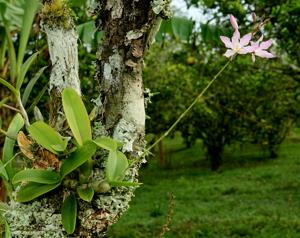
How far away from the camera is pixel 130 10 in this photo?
1.32 metres

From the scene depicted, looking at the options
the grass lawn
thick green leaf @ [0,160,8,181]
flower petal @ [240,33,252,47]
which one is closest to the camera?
flower petal @ [240,33,252,47]

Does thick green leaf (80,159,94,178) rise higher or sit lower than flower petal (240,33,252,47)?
lower

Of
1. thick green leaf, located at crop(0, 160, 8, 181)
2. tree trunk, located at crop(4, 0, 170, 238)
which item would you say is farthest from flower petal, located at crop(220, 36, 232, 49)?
thick green leaf, located at crop(0, 160, 8, 181)

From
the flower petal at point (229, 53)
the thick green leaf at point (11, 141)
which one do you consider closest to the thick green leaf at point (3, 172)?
the thick green leaf at point (11, 141)

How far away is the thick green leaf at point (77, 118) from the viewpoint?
1.31 meters

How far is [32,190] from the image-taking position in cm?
131

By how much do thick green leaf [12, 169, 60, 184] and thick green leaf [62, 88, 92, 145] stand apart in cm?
9

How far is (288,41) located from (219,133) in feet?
24.9

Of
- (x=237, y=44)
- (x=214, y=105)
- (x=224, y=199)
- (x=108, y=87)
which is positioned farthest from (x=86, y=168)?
(x=214, y=105)

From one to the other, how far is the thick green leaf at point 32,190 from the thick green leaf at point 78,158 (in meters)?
0.04

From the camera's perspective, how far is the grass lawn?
280 inches

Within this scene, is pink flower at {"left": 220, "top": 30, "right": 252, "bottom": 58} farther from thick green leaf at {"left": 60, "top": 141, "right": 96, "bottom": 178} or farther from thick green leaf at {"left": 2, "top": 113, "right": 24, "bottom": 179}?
thick green leaf at {"left": 2, "top": 113, "right": 24, "bottom": 179}

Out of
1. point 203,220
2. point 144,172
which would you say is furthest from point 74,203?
point 144,172

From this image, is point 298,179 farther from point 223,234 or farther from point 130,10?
point 130,10
